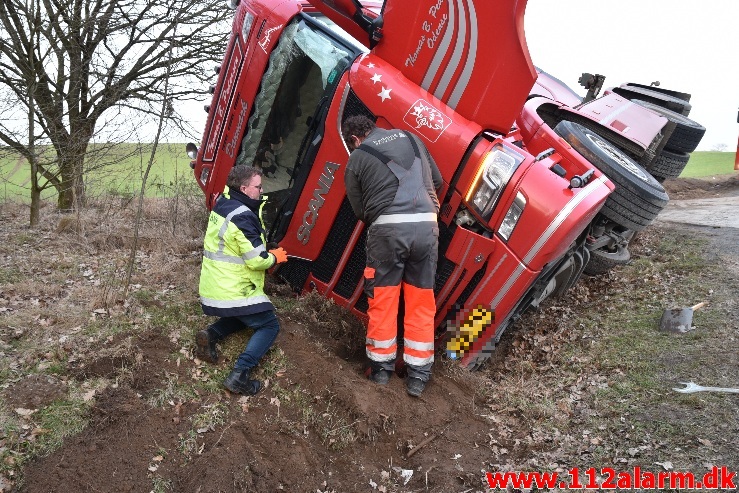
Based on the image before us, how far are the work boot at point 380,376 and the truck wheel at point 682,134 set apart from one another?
395cm

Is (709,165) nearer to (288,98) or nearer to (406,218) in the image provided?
(288,98)

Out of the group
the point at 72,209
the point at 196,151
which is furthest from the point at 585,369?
the point at 72,209

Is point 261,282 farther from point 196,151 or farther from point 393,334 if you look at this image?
point 196,151

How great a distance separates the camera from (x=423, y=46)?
3.99 m

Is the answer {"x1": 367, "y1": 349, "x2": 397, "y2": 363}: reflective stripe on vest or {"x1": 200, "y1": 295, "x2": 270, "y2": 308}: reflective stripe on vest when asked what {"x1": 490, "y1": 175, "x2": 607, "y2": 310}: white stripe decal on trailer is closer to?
{"x1": 367, "y1": 349, "x2": 397, "y2": 363}: reflective stripe on vest

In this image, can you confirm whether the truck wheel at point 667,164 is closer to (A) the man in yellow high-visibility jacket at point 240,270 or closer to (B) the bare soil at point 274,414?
(B) the bare soil at point 274,414

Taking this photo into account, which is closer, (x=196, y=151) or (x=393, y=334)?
(x=393, y=334)

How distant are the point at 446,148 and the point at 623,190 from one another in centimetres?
153

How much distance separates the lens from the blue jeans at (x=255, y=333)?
145 inches

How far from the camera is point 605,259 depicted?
5168mm

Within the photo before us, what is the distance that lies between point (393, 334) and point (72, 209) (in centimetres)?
747

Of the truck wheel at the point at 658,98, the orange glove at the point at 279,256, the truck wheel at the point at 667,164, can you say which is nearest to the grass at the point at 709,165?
the truck wheel at the point at 658,98

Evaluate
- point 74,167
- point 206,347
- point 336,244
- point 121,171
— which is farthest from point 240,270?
point 74,167

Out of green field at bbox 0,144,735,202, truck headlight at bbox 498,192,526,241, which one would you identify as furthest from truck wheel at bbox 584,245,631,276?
green field at bbox 0,144,735,202
